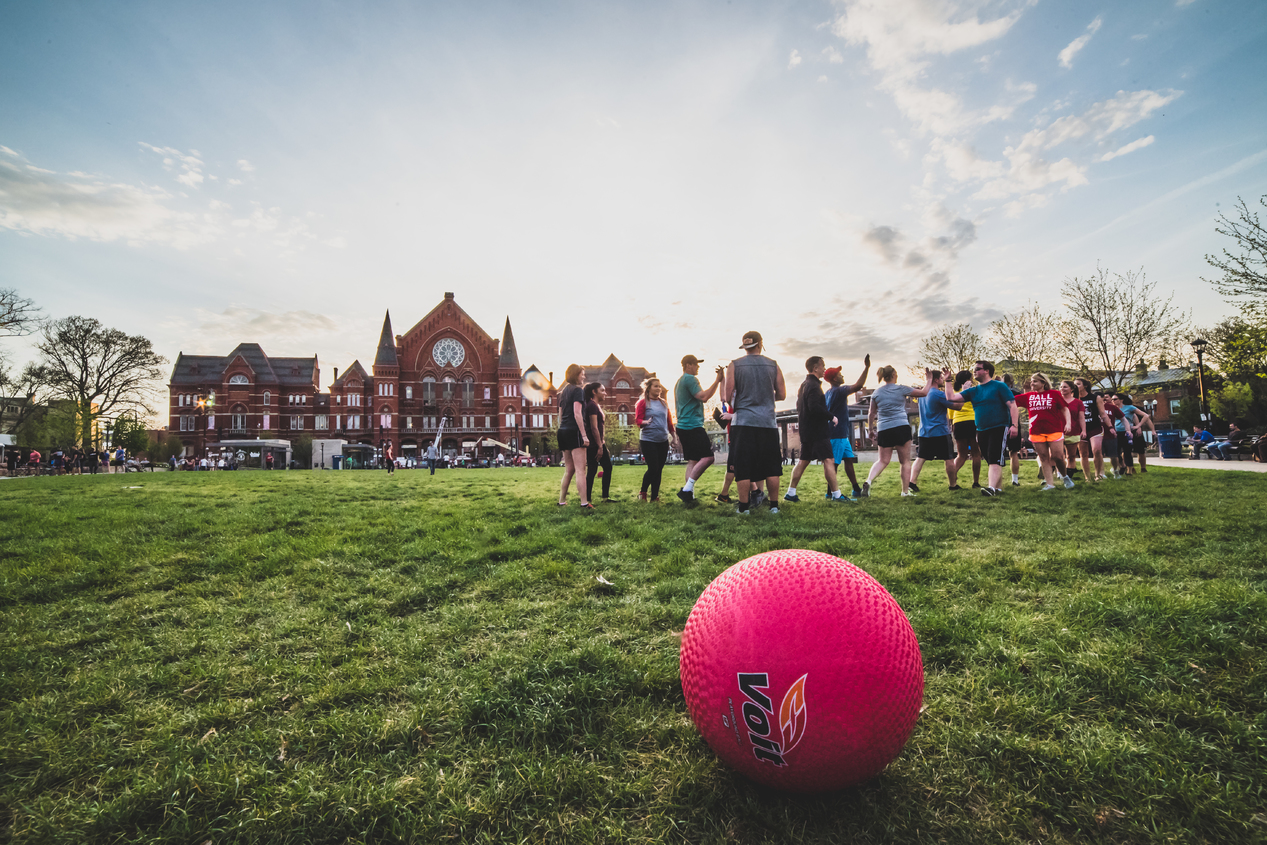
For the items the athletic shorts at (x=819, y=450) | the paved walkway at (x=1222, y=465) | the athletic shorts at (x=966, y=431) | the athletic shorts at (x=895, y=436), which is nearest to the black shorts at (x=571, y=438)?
the athletic shorts at (x=819, y=450)

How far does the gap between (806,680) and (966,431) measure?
10.7m

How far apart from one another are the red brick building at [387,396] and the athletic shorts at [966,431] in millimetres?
68126

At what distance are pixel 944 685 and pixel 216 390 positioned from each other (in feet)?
303

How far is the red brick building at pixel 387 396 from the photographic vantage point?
241 ft

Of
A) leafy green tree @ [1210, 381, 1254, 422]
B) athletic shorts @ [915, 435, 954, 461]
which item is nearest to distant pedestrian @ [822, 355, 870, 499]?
athletic shorts @ [915, 435, 954, 461]

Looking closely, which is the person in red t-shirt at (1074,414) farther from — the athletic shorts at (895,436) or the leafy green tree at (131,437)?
the leafy green tree at (131,437)

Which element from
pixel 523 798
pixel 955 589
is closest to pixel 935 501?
pixel 955 589

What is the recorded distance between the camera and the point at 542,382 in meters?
76.3

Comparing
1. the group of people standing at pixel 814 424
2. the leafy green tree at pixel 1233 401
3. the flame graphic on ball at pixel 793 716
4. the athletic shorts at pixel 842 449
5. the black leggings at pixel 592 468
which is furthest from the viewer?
the leafy green tree at pixel 1233 401

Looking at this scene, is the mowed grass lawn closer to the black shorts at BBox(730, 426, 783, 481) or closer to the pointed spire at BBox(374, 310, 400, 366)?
the black shorts at BBox(730, 426, 783, 481)

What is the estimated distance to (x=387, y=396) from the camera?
241 feet

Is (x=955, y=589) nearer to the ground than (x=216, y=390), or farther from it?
nearer to the ground

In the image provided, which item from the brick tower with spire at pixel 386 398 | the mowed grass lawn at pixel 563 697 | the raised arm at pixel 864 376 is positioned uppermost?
the brick tower with spire at pixel 386 398

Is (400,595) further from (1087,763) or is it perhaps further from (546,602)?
(1087,763)
